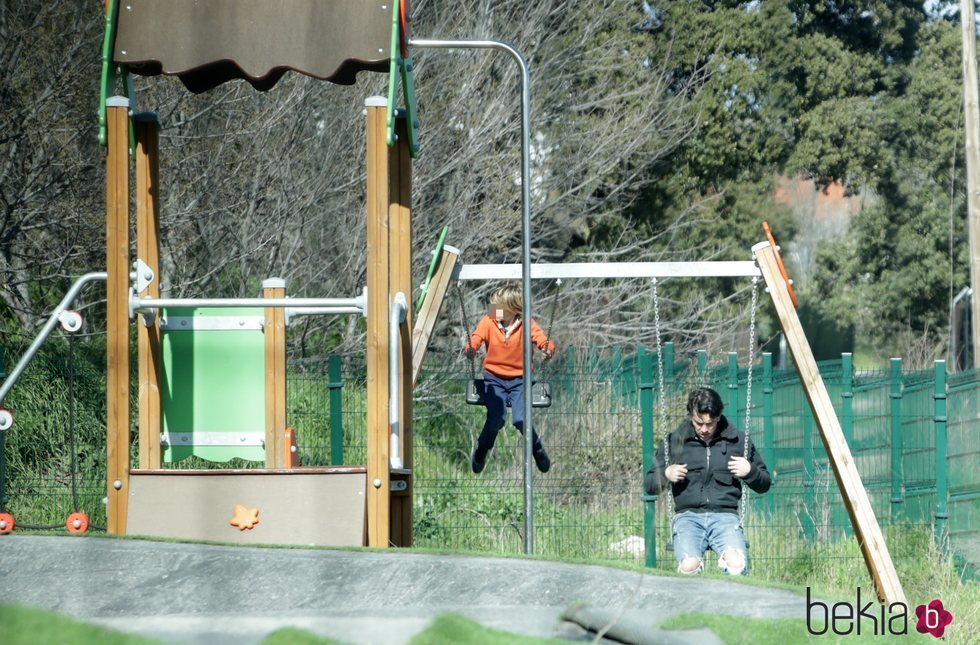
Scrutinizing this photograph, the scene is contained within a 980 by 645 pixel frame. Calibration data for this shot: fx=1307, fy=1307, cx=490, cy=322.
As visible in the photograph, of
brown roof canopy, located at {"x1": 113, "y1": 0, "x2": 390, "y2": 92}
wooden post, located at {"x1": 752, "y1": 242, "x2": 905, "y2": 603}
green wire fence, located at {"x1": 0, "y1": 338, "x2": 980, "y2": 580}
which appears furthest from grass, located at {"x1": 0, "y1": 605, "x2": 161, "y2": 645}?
green wire fence, located at {"x1": 0, "y1": 338, "x2": 980, "y2": 580}

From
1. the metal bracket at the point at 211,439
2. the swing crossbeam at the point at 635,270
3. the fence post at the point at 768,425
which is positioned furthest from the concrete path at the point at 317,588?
the fence post at the point at 768,425

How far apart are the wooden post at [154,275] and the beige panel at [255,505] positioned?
59 cm

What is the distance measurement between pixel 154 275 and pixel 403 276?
4.10 ft

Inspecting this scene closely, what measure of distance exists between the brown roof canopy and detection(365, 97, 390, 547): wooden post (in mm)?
295

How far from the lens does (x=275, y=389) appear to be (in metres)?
7.33

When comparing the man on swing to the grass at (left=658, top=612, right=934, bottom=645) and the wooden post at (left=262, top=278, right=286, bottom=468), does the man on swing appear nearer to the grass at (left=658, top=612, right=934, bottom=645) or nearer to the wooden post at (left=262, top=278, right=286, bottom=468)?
the wooden post at (left=262, top=278, right=286, bottom=468)

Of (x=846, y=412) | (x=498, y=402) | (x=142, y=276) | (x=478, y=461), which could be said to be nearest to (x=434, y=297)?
(x=498, y=402)

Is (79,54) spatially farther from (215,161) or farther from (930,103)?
(930,103)

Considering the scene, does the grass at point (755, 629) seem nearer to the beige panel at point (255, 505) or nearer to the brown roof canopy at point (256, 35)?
the beige panel at point (255, 505)

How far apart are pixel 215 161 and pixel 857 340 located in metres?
23.3

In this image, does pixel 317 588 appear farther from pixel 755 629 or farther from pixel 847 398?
pixel 847 398

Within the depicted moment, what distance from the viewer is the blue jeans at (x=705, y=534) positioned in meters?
6.94

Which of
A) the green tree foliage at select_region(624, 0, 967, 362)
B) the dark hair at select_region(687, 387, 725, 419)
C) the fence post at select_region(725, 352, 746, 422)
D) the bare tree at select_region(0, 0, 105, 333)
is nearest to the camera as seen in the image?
the dark hair at select_region(687, 387, 725, 419)

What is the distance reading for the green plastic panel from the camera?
6.63m
